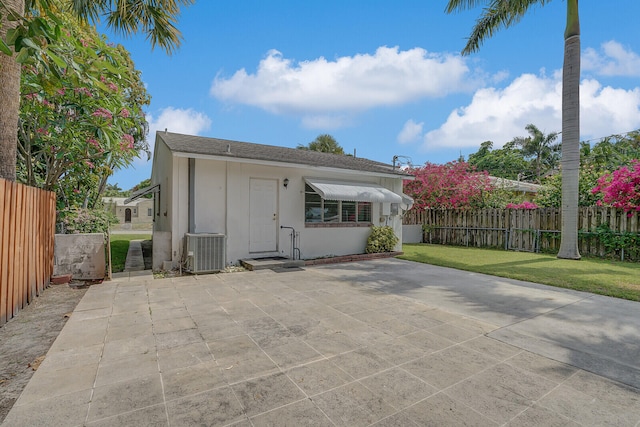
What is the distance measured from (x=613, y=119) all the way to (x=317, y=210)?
1574 inches

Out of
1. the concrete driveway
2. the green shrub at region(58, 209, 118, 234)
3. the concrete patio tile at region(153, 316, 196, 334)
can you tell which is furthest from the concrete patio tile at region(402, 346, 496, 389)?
the green shrub at region(58, 209, 118, 234)

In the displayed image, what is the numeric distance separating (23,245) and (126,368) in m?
4.35

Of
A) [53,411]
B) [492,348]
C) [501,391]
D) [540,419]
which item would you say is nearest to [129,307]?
[53,411]

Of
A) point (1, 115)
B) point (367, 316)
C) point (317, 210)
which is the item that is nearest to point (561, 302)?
point (367, 316)

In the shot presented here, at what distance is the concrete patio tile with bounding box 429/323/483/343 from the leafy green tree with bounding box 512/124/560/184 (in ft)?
143

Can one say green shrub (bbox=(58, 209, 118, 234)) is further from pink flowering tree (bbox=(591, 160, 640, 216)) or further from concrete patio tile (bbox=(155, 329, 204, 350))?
pink flowering tree (bbox=(591, 160, 640, 216))

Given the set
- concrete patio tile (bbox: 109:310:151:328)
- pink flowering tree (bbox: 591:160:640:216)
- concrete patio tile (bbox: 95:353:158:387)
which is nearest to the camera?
concrete patio tile (bbox: 95:353:158:387)

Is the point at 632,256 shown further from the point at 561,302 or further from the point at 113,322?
Answer: the point at 113,322

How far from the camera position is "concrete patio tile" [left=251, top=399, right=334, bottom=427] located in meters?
2.70

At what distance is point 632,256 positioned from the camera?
487 inches

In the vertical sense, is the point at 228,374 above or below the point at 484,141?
below

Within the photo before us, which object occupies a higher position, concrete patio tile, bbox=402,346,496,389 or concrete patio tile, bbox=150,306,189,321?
concrete patio tile, bbox=402,346,496,389

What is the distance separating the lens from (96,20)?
8.12 metres

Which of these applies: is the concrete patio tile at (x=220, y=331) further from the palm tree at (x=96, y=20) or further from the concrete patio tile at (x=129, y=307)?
the palm tree at (x=96, y=20)
